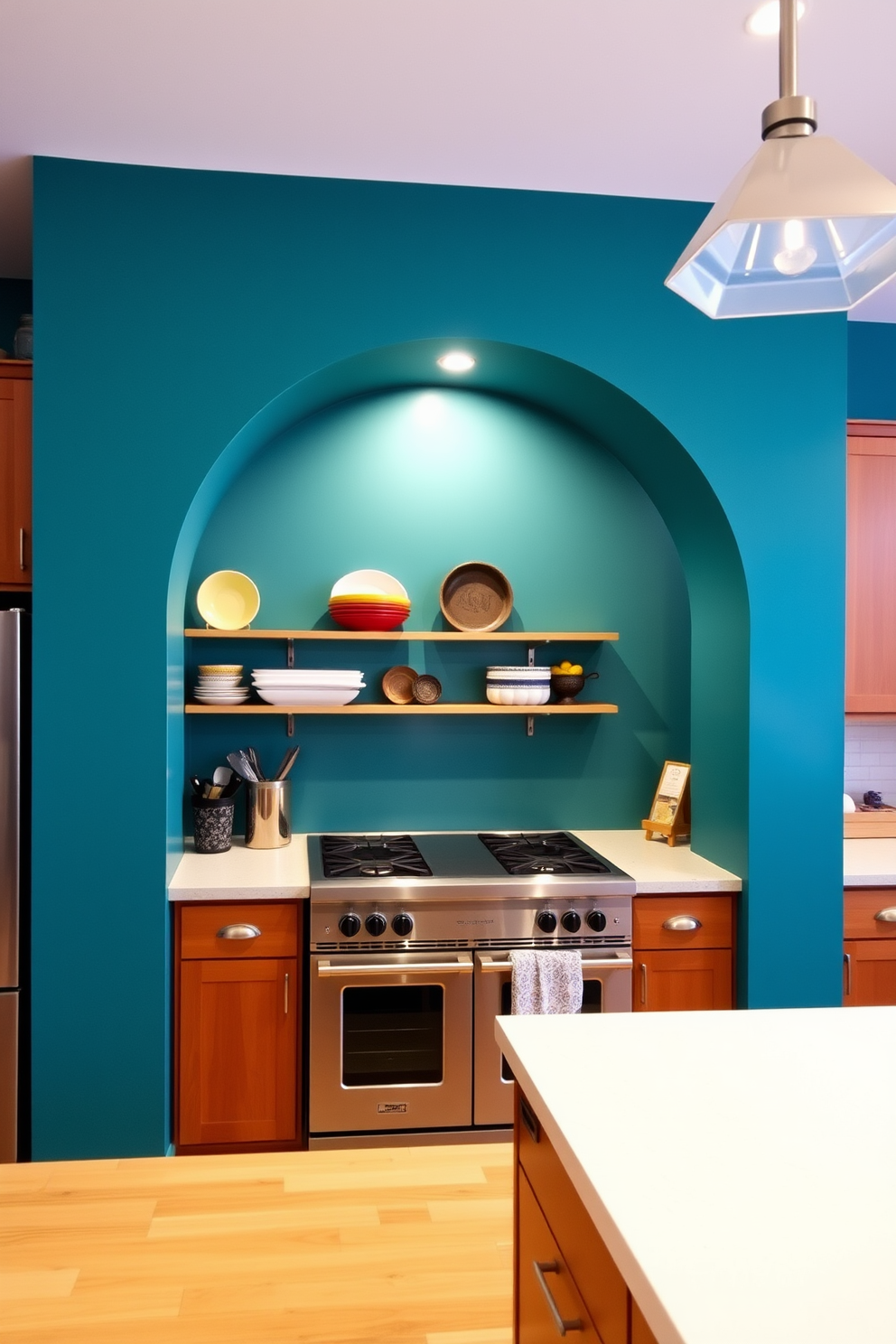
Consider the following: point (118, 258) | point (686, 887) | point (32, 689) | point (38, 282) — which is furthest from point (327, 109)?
point (686, 887)

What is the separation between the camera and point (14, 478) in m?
3.00

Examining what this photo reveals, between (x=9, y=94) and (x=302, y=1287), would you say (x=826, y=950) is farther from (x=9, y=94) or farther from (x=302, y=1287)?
(x=9, y=94)

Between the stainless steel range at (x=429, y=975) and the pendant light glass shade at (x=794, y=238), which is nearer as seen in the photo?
the pendant light glass shade at (x=794, y=238)

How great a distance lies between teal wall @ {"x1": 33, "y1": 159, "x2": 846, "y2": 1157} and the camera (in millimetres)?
2861

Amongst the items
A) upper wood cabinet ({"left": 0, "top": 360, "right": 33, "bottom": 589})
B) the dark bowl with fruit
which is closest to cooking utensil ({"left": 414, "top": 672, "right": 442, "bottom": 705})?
the dark bowl with fruit

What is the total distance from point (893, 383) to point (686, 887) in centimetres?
231

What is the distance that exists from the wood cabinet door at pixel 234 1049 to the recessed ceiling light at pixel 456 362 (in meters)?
1.98

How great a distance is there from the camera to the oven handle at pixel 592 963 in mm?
3021

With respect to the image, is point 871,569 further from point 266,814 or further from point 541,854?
point 266,814

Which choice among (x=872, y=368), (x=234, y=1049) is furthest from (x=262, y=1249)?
(x=872, y=368)

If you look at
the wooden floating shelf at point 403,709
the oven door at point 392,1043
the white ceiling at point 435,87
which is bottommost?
the oven door at point 392,1043

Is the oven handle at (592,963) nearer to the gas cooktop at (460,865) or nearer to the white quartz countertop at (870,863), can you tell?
the gas cooktop at (460,865)

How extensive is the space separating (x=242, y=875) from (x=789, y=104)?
2491 mm

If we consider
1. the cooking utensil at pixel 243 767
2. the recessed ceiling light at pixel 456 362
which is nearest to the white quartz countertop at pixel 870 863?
the cooking utensil at pixel 243 767
